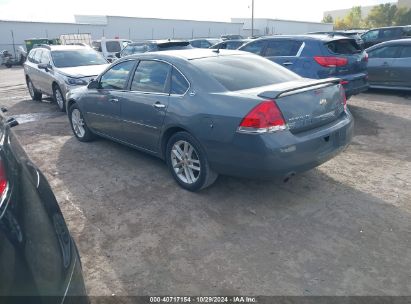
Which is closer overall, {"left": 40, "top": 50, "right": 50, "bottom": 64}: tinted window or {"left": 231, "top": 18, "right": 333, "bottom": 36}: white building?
{"left": 40, "top": 50, "right": 50, "bottom": 64}: tinted window

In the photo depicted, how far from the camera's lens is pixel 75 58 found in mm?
9766

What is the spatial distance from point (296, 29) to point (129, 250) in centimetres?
7194

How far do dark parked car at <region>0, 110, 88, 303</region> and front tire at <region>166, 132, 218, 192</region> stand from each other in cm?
213

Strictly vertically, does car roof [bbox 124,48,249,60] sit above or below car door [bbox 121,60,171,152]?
above

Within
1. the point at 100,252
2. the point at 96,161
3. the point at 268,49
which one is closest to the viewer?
the point at 100,252

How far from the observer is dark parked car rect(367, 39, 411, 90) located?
9320 mm

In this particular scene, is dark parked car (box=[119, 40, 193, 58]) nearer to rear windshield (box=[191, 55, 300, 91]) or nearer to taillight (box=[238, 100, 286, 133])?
rear windshield (box=[191, 55, 300, 91])

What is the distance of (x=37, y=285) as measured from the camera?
154 cm

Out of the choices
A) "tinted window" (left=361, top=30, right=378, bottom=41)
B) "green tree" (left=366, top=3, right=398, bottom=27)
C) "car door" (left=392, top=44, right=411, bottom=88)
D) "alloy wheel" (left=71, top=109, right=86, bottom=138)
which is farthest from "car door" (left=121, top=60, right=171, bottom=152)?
"green tree" (left=366, top=3, right=398, bottom=27)

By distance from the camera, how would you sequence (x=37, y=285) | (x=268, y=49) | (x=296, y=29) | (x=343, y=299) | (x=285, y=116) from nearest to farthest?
(x=37, y=285), (x=343, y=299), (x=285, y=116), (x=268, y=49), (x=296, y=29)

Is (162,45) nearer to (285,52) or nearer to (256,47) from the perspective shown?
(256,47)

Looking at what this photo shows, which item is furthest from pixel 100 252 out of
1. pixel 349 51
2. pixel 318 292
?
pixel 349 51

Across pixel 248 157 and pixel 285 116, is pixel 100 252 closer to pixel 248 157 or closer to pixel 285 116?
pixel 248 157

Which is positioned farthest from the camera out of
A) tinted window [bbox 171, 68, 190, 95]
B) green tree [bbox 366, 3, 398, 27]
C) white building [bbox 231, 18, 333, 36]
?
white building [bbox 231, 18, 333, 36]
